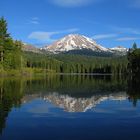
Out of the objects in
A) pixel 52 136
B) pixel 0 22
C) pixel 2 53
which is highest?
pixel 0 22

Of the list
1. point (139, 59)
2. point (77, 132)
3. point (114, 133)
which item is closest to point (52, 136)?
point (77, 132)

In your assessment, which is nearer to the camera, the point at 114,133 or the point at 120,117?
the point at 114,133

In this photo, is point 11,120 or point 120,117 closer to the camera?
point 11,120

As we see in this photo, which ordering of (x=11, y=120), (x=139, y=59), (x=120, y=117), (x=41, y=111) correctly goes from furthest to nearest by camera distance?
(x=139, y=59) → (x=41, y=111) → (x=120, y=117) → (x=11, y=120)

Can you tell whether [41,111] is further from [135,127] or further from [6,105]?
[135,127]

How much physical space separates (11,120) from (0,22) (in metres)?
87.5

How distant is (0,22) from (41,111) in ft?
271

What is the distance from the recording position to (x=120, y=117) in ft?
78.8

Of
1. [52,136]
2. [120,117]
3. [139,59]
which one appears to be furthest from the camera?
[139,59]

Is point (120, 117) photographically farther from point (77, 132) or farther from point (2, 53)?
point (2, 53)

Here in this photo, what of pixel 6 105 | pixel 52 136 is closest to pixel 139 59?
pixel 6 105

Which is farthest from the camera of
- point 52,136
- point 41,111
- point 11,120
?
point 41,111

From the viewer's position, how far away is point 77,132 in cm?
1808

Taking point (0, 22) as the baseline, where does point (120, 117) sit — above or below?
below
